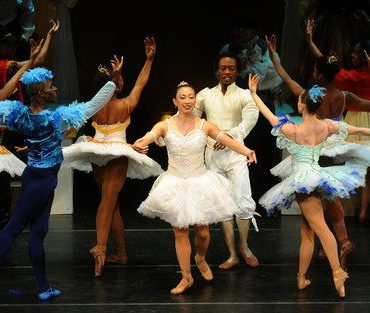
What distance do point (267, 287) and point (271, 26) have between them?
17.3 ft

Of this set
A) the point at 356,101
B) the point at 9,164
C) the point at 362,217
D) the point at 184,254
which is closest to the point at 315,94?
the point at 356,101

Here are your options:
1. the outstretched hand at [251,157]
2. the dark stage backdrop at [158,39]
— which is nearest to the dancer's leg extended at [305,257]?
the outstretched hand at [251,157]

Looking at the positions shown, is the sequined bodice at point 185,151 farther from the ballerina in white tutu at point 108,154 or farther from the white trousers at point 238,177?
the white trousers at point 238,177

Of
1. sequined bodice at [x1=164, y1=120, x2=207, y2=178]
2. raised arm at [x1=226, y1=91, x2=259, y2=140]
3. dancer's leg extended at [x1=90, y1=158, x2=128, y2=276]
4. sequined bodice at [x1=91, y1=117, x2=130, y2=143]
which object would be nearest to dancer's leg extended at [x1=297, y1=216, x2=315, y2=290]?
sequined bodice at [x1=164, y1=120, x2=207, y2=178]

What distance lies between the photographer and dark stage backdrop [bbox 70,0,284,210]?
11.5 metres

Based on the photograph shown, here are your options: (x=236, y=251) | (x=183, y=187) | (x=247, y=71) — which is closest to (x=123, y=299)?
(x=183, y=187)

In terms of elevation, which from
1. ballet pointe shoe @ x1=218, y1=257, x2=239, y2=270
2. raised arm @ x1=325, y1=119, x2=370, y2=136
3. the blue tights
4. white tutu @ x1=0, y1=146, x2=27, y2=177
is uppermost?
raised arm @ x1=325, y1=119, x2=370, y2=136

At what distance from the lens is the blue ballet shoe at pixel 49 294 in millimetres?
6523

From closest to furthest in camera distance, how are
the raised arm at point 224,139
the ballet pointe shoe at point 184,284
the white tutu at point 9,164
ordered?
the ballet pointe shoe at point 184,284 → the raised arm at point 224,139 → the white tutu at point 9,164

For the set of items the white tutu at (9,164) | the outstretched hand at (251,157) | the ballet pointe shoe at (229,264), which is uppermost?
the white tutu at (9,164)

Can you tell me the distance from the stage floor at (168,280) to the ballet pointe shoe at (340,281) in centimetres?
7

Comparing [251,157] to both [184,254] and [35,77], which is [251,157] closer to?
[184,254]

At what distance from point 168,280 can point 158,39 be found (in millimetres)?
5209

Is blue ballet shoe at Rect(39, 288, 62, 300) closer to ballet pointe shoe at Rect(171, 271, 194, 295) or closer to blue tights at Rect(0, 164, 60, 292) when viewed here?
blue tights at Rect(0, 164, 60, 292)
